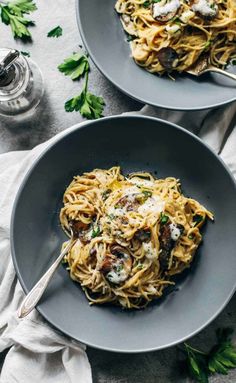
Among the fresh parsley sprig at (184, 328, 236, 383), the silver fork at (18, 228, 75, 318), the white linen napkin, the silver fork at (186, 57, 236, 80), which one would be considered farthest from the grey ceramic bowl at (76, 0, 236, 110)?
the fresh parsley sprig at (184, 328, 236, 383)

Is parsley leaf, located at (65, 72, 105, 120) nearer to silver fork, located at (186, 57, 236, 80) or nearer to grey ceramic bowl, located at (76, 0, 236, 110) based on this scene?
grey ceramic bowl, located at (76, 0, 236, 110)

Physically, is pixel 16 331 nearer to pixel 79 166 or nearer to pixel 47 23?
pixel 79 166

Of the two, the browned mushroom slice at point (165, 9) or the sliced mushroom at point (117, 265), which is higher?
the browned mushroom slice at point (165, 9)

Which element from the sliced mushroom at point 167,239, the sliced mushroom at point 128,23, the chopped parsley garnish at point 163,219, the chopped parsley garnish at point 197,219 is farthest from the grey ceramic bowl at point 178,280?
the sliced mushroom at point 128,23

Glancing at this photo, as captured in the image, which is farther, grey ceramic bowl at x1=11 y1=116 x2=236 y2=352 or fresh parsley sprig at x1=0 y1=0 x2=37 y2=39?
fresh parsley sprig at x1=0 y1=0 x2=37 y2=39

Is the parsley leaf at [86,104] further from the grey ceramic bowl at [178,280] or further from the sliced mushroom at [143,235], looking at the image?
the sliced mushroom at [143,235]

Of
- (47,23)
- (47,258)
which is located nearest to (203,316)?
(47,258)

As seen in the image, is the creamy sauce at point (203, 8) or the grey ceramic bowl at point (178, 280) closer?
the grey ceramic bowl at point (178, 280)

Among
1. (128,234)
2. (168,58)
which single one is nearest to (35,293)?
(128,234)
